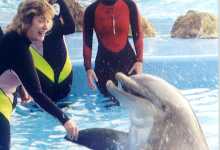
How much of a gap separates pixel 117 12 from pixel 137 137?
23.7 inches

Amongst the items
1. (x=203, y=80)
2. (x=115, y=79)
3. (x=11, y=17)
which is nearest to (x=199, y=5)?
(x=203, y=80)

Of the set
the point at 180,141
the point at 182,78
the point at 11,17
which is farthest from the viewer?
the point at 182,78

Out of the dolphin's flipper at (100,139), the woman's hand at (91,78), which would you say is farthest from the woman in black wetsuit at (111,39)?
the dolphin's flipper at (100,139)

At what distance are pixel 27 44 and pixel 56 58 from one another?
0.22 m

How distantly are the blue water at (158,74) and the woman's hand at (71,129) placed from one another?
0.04 m

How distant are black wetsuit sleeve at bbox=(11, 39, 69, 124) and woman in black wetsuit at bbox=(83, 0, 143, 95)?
0.27 metres

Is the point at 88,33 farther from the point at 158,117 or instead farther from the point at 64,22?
the point at 158,117

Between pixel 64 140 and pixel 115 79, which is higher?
pixel 115 79

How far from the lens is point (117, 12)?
2.33 metres

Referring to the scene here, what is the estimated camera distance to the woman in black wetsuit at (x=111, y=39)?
2.33 meters

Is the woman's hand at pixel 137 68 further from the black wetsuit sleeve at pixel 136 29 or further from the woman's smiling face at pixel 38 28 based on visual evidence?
the woman's smiling face at pixel 38 28

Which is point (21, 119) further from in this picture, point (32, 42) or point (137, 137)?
point (137, 137)

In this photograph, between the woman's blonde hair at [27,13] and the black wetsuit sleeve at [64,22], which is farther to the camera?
the black wetsuit sleeve at [64,22]

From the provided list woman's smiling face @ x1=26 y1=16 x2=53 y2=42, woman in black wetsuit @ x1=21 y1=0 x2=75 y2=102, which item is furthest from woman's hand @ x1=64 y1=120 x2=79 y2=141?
woman's smiling face @ x1=26 y1=16 x2=53 y2=42
